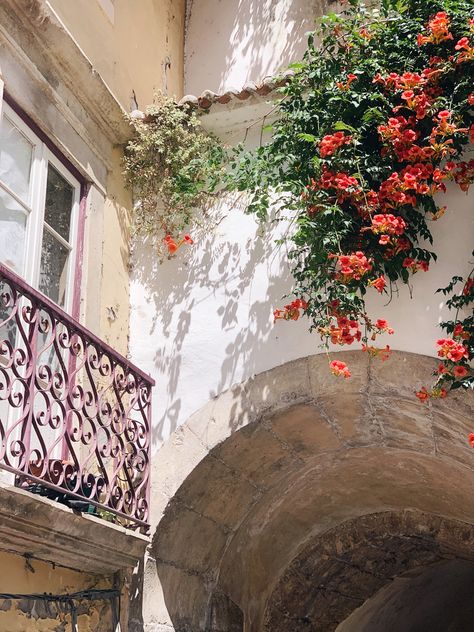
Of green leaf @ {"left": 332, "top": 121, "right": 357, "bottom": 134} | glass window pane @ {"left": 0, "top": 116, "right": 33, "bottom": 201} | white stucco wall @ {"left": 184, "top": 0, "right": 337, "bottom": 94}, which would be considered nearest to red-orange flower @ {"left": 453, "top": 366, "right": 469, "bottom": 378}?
green leaf @ {"left": 332, "top": 121, "right": 357, "bottom": 134}

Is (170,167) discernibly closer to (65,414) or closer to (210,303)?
(210,303)

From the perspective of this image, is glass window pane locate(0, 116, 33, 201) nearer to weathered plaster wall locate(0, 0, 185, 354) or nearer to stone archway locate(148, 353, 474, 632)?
weathered plaster wall locate(0, 0, 185, 354)

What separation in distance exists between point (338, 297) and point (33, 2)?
7.21 feet

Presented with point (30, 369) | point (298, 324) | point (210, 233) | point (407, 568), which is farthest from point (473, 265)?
point (407, 568)

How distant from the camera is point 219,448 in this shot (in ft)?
17.5

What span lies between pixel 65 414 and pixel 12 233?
3.58 feet

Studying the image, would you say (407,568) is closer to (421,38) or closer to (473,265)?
(473,265)

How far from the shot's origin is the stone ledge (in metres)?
3.89

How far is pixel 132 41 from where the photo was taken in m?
6.32

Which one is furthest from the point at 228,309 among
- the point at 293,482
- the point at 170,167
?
the point at 293,482

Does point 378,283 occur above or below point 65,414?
above

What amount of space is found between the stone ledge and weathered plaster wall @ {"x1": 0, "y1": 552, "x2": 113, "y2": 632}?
5cm

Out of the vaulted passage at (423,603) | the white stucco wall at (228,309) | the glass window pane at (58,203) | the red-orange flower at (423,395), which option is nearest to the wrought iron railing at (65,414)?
the white stucco wall at (228,309)

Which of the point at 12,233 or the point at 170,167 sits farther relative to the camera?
the point at 170,167
